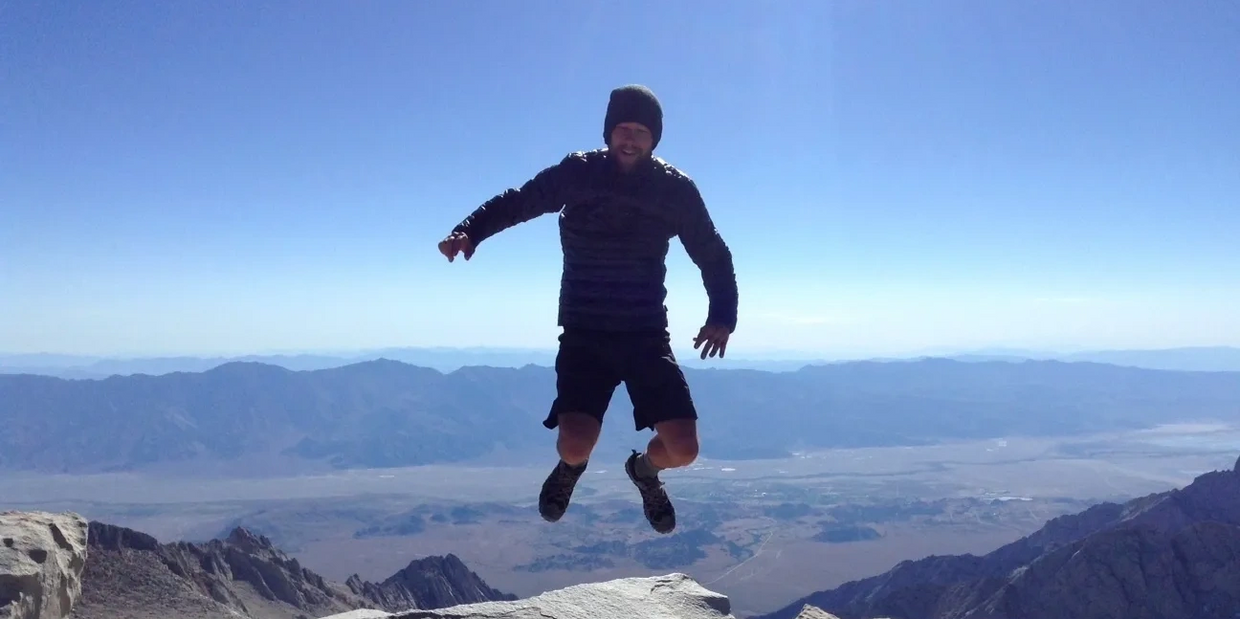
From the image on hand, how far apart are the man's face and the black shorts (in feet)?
4.22

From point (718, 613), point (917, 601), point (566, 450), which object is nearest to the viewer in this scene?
point (566, 450)

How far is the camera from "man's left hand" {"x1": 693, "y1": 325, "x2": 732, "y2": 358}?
248 inches

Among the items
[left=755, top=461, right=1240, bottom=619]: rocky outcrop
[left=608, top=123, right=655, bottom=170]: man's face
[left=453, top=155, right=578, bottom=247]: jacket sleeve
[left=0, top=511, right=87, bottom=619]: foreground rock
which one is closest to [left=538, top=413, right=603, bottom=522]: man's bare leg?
[left=453, top=155, right=578, bottom=247]: jacket sleeve

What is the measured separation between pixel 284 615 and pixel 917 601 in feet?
181

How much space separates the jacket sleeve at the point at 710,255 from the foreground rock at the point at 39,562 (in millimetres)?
8782

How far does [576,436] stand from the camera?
6.13 metres

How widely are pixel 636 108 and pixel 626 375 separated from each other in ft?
6.47

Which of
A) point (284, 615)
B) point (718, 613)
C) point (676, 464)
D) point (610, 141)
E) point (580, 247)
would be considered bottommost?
point (284, 615)

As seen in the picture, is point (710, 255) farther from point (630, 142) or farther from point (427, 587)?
point (427, 587)

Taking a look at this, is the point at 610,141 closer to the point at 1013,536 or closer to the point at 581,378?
the point at 581,378

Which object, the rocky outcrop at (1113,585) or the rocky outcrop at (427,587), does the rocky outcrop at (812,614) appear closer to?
the rocky outcrop at (1113,585)

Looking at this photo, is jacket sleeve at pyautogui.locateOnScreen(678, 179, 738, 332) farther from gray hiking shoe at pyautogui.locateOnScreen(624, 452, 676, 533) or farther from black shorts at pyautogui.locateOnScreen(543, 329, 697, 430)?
gray hiking shoe at pyautogui.locateOnScreen(624, 452, 676, 533)

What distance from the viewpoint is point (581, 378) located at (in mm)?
6250

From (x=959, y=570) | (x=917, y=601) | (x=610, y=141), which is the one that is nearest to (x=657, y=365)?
(x=610, y=141)
